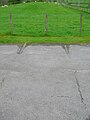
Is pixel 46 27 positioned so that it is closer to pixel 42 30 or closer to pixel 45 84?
pixel 42 30

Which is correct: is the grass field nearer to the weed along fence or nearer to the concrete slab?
the weed along fence

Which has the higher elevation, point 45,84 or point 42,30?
point 45,84

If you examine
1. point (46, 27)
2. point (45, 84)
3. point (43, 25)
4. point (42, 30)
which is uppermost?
point (45, 84)

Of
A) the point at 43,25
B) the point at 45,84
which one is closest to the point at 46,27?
the point at 43,25

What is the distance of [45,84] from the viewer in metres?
5.79

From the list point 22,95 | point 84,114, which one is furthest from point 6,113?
point 84,114

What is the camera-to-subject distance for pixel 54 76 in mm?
6398

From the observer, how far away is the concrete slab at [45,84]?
436 cm

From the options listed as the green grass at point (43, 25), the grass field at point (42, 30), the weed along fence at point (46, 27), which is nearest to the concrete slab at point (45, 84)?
the grass field at point (42, 30)

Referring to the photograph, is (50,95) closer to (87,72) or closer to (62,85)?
(62,85)

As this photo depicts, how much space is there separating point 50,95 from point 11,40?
6765mm

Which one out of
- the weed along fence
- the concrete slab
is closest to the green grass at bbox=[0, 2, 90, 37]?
the weed along fence

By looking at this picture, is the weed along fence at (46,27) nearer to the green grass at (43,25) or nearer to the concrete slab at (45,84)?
the green grass at (43,25)

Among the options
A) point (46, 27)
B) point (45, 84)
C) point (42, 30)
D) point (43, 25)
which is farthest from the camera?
point (43, 25)
